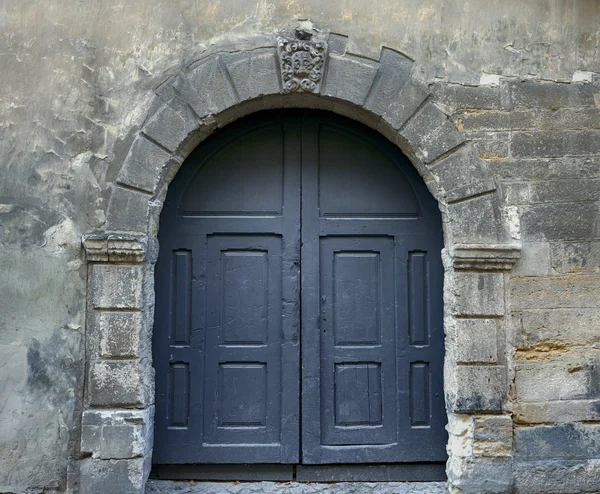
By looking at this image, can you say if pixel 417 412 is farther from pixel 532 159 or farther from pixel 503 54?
pixel 503 54

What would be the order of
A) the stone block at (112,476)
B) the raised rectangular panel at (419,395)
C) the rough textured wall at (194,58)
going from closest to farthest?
the stone block at (112,476), the rough textured wall at (194,58), the raised rectangular panel at (419,395)

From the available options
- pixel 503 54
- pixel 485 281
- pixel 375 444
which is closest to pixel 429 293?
pixel 485 281

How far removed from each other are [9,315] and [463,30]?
131 inches

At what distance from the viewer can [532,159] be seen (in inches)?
162

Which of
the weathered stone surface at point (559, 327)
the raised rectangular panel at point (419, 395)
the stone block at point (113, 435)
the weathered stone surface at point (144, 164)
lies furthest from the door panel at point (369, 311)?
the stone block at point (113, 435)

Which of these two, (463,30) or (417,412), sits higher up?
(463,30)

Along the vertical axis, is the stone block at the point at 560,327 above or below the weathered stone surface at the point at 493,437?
above

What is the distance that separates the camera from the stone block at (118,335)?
12.8ft

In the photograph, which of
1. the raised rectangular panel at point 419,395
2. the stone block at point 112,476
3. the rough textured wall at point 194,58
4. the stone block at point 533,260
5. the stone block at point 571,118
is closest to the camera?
the stone block at point 112,476

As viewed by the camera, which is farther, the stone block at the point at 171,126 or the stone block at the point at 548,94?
the stone block at the point at 548,94

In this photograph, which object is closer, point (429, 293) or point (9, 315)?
point (9, 315)

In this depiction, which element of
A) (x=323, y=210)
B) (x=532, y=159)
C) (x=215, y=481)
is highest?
(x=532, y=159)

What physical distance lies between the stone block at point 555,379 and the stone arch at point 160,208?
128 mm

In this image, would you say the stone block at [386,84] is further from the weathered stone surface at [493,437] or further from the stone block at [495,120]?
the weathered stone surface at [493,437]
